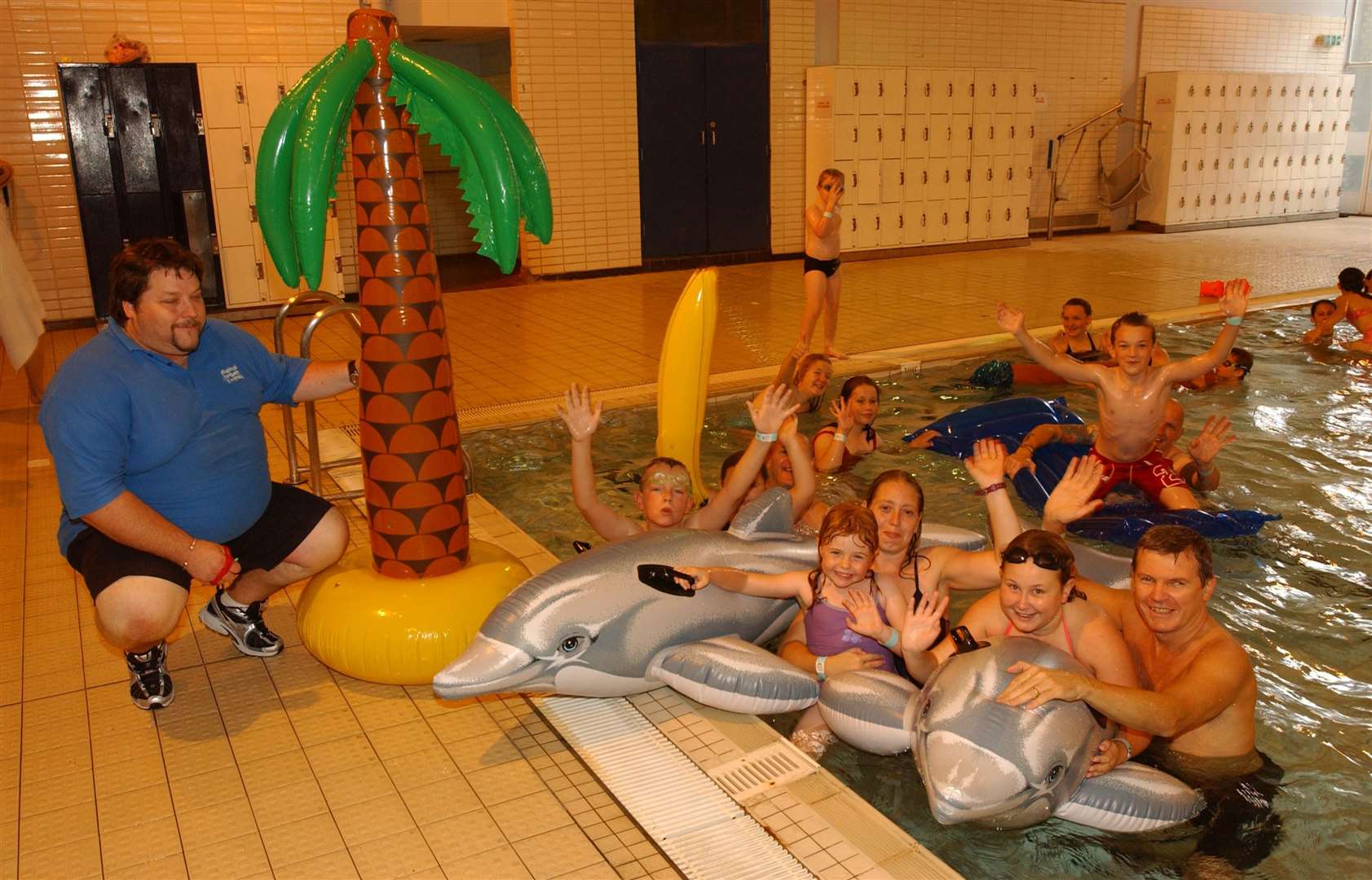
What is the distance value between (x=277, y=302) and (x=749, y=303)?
4.82m

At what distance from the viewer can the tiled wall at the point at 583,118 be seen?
1230 cm

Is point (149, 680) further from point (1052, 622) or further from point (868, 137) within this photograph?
point (868, 137)

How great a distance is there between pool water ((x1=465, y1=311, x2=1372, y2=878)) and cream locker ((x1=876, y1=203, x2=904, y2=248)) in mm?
5659

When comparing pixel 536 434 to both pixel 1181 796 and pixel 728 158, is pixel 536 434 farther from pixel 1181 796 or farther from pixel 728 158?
pixel 728 158

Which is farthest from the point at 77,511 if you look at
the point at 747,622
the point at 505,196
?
the point at 747,622

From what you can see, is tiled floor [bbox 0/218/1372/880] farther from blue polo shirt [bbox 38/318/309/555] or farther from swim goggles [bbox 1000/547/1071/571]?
swim goggles [bbox 1000/547/1071/571]

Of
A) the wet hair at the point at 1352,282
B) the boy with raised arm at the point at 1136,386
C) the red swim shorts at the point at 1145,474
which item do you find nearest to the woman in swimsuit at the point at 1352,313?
the wet hair at the point at 1352,282

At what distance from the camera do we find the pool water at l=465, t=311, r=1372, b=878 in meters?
2.92

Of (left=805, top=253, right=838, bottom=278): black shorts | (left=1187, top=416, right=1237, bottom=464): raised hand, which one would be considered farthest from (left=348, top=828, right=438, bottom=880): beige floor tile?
(left=805, top=253, right=838, bottom=278): black shorts

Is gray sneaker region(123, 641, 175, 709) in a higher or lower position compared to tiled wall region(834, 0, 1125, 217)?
lower

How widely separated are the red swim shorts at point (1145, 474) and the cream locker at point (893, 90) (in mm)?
9862

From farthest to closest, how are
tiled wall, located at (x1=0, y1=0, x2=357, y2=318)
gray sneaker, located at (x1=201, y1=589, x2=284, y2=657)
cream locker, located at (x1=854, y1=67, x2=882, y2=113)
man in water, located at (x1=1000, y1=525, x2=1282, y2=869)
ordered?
cream locker, located at (x1=854, y1=67, x2=882, y2=113) → tiled wall, located at (x1=0, y1=0, x2=357, y2=318) → gray sneaker, located at (x1=201, y1=589, x2=284, y2=657) → man in water, located at (x1=1000, y1=525, x2=1282, y2=869)

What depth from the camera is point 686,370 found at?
15.6 feet

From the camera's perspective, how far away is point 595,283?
12.8 m
